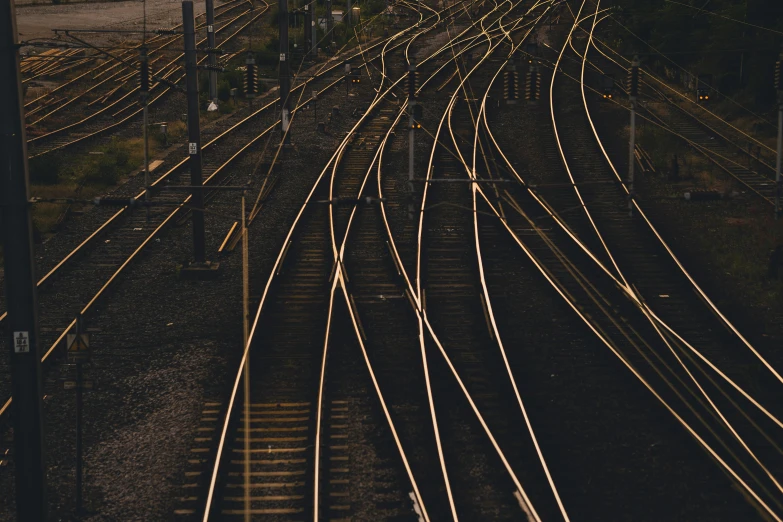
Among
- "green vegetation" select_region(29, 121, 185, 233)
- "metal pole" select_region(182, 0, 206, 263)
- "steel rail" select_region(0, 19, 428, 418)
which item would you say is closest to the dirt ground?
"green vegetation" select_region(29, 121, 185, 233)

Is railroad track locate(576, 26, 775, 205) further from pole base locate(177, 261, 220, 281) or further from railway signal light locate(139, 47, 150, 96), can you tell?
railway signal light locate(139, 47, 150, 96)

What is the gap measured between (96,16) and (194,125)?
48.4 metres

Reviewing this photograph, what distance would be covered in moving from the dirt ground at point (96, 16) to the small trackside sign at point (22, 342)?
46.0 meters

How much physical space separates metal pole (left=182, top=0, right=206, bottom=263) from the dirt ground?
119 ft

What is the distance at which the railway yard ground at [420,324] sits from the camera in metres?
12.8

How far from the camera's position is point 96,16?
213 feet

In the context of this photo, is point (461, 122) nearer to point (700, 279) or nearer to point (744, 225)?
point (744, 225)

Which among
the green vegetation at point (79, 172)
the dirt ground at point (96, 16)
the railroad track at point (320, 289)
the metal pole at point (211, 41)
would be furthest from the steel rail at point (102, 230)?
the dirt ground at point (96, 16)

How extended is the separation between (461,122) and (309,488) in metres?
24.6

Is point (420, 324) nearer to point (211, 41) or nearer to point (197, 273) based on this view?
point (197, 273)

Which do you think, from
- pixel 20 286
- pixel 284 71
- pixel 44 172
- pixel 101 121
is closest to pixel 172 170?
pixel 44 172

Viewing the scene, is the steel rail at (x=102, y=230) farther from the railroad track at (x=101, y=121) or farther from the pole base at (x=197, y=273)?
the railroad track at (x=101, y=121)

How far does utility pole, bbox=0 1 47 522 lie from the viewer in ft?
35.2

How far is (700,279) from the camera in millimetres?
20828
